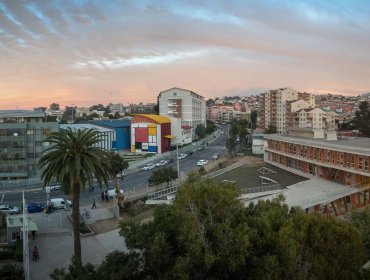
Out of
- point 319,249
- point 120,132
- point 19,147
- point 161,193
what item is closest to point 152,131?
point 120,132

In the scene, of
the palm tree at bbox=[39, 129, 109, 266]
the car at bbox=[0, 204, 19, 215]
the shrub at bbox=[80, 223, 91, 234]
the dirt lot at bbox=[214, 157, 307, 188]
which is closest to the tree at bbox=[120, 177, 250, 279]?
the palm tree at bbox=[39, 129, 109, 266]

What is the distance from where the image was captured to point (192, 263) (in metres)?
14.7

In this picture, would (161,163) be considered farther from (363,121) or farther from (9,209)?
(363,121)

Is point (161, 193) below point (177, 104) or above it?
below

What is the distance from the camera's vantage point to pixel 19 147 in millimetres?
61969

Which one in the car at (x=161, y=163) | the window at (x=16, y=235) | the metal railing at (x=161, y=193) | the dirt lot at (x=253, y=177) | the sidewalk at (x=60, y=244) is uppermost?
the dirt lot at (x=253, y=177)

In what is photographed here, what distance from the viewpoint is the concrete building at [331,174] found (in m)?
→ 37.2

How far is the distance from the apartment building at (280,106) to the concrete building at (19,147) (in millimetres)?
77977

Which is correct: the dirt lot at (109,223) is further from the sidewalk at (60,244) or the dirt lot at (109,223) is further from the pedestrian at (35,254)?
the pedestrian at (35,254)

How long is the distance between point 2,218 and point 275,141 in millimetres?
39775

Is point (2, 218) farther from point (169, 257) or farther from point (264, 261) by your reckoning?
point (264, 261)

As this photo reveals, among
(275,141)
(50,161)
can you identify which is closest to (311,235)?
(50,161)

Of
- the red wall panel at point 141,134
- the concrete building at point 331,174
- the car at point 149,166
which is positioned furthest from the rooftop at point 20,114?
the concrete building at point 331,174

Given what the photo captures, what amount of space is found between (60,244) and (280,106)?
10281 cm
